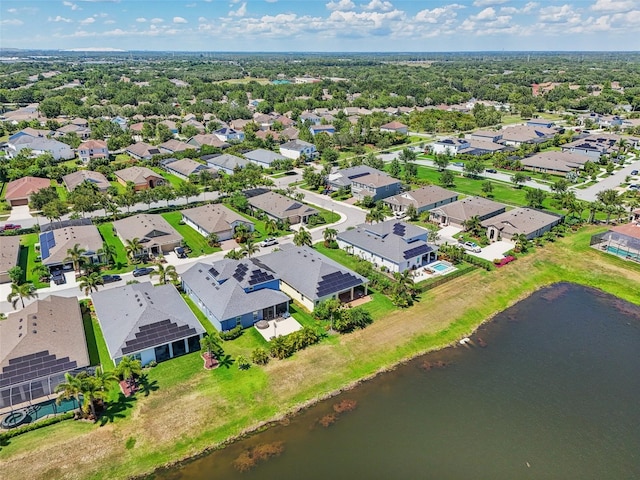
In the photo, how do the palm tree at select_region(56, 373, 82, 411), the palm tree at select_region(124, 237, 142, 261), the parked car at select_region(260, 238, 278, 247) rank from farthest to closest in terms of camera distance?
the parked car at select_region(260, 238, 278, 247), the palm tree at select_region(124, 237, 142, 261), the palm tree at select_region(56, 373, 82, 411)

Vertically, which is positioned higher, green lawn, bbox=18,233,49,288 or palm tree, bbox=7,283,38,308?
palm tree, bbox=7,283,38,308

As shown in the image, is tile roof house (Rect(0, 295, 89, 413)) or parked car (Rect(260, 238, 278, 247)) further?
parked car (Rect(260, 238, 278, 247))

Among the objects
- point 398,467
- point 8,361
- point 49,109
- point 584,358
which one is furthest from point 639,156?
point 49,109

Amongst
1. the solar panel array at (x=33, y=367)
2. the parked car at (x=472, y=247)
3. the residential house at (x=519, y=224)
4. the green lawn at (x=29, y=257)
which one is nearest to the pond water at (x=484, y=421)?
the solar panel array at (x=33, y=367)

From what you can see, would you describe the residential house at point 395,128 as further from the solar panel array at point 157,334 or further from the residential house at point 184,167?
the solar panel array at point 157,334

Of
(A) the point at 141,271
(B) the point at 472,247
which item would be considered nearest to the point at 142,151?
(A) the point at 141,271

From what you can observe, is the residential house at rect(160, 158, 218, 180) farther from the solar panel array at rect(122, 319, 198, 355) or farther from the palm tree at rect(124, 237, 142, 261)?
the solar panel array at rect(122, 319, 198, 355)

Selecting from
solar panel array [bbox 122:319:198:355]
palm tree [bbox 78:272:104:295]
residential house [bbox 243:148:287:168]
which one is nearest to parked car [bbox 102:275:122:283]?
palm tree [bbox 78:272:104:295]
